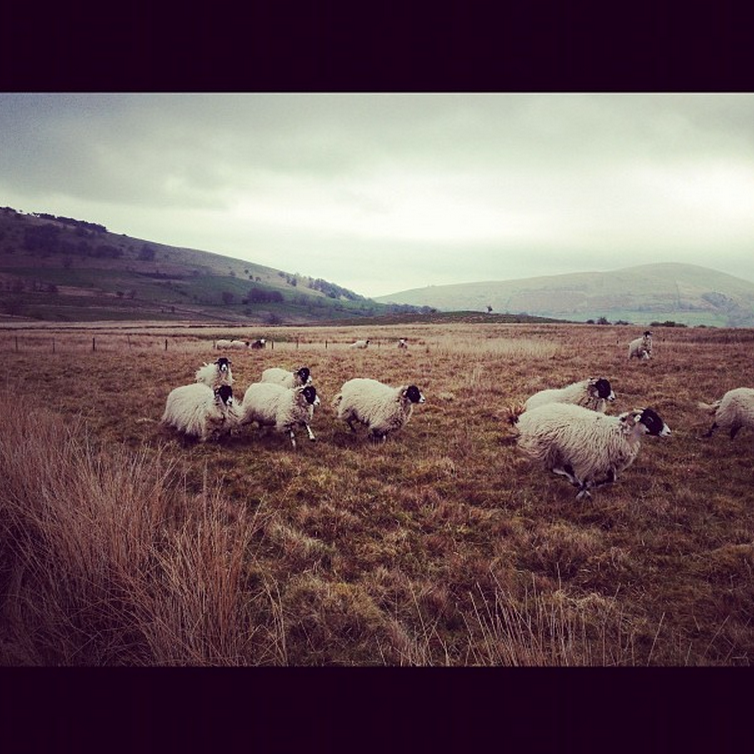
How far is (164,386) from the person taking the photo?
12094 mm

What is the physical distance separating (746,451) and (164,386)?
1504 cm

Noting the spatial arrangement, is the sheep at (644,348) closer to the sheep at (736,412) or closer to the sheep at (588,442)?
the sheep at (736,412)

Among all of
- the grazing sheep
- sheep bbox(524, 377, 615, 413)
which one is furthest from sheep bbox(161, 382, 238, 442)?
sheep bbox(524, 377, 615, 413)

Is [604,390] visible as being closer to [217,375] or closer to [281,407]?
[281,407]

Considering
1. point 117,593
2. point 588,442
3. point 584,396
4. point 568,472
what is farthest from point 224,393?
point 584,396

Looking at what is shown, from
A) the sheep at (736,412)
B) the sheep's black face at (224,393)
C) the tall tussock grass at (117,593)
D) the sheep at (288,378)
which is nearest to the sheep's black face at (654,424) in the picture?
the sheep at (736,412)

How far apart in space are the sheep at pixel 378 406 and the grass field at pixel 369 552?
367 mm

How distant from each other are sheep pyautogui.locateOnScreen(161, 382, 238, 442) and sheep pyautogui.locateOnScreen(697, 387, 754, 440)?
993 cm

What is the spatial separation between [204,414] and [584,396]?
8.07 metres

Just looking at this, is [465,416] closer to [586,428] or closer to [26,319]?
[586,428]

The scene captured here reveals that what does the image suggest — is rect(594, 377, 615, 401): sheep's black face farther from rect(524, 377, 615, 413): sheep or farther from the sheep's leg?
the sheep's leg

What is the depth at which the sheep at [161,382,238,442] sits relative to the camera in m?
7.59

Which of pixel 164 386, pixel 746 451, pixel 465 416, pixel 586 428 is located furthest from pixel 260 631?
pixel 164 386

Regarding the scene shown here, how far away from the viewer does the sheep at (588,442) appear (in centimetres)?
532
